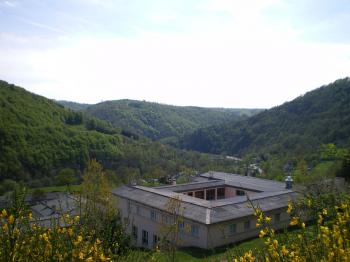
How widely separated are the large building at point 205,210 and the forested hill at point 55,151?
128ft

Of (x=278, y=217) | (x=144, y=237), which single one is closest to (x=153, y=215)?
(x=144, y=237)

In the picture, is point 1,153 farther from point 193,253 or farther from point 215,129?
point 215,129

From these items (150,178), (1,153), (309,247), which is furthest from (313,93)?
(309,247)

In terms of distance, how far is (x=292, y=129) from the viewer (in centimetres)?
10906

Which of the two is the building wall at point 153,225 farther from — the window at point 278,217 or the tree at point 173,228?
the window at point 278,217

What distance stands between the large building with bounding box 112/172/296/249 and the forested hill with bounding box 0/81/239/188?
128 feet

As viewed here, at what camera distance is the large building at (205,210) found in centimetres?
2419

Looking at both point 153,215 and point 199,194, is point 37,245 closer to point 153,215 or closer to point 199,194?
point 153,215

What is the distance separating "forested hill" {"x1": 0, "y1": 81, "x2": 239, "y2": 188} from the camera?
88188 mm

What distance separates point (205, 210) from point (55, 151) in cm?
7805

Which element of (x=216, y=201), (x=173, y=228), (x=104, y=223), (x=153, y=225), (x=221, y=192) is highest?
(x=173, y=228)

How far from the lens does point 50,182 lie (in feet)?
291

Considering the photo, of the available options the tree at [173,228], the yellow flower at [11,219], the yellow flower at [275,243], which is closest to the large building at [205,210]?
the tree at [173,228]

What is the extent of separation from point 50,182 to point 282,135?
6375cm
